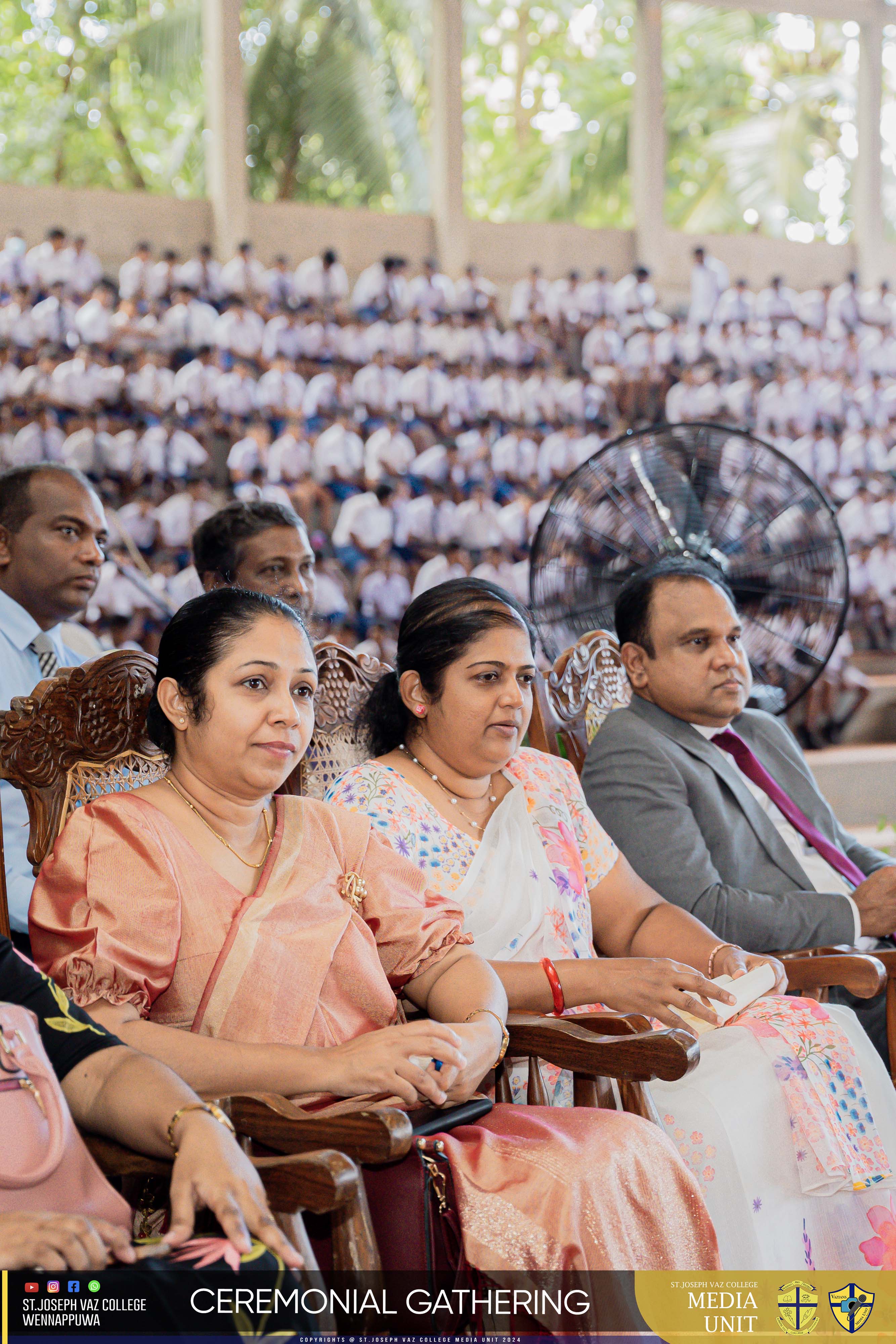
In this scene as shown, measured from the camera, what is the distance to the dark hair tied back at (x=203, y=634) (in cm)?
150

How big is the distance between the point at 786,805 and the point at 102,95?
1100cm

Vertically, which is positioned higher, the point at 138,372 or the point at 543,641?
the point at 138,372

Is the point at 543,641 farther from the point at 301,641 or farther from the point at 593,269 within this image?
the point at 593,269

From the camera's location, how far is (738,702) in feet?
7.70

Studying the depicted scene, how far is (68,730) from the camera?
1643mm

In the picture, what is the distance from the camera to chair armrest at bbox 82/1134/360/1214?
1.09 metres

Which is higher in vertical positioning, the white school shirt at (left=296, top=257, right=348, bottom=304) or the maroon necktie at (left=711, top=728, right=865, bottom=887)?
the white school shirt at (left=296, top=257, right=348, bottom=304)

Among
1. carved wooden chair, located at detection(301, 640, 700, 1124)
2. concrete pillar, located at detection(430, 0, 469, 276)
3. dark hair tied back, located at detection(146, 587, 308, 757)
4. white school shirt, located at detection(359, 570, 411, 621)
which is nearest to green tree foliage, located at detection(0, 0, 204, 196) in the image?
concrete pillar, located at detection(430, 0, 469, 276)

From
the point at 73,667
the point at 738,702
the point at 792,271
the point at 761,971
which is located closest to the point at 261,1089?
the point at 73,667

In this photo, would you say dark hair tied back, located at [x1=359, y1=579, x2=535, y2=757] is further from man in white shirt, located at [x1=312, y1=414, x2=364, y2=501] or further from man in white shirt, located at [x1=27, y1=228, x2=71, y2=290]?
man in white shirt, located at [x1=27, y1=228, x2=71, y2=290]

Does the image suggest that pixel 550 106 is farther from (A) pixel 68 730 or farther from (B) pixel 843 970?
(A) pixel 68 730

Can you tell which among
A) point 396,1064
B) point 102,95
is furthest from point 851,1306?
point 102,95

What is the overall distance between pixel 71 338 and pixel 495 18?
285 inches

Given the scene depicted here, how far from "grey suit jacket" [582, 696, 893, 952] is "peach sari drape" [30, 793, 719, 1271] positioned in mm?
755
